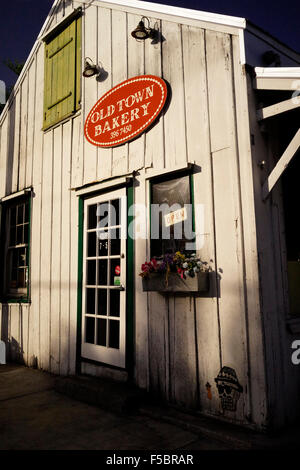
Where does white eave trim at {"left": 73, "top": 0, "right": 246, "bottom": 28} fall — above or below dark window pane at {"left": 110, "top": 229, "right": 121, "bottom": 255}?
above

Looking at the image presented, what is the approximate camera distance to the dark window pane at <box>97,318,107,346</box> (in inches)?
177

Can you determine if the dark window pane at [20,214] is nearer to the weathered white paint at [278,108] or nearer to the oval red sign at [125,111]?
the oval red sign at [125,111]

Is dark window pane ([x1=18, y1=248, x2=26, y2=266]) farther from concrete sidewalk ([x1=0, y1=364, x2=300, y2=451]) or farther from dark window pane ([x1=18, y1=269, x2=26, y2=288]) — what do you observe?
concrete sidewalk ([x1=0, y1=364, x2=300, y2=451])

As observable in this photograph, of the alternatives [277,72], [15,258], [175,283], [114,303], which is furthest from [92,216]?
[277,72]

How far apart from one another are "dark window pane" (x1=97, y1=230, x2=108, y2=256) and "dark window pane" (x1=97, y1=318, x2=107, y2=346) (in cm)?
87

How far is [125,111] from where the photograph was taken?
15.0 ft

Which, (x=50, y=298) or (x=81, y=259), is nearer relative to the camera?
(x=81, y=259)

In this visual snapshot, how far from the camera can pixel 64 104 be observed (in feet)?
18.7

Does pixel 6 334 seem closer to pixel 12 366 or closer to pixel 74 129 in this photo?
pixel 12 366

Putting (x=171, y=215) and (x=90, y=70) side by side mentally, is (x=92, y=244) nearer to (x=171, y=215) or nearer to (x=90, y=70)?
(x=171, y=215)

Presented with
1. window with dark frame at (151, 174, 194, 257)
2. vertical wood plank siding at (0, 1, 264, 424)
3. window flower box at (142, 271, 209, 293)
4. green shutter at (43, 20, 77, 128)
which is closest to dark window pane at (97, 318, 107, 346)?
vertical wood plank siding at (0, 1, 264, 424)

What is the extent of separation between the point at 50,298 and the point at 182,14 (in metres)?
4.24

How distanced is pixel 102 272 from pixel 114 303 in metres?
0.48
